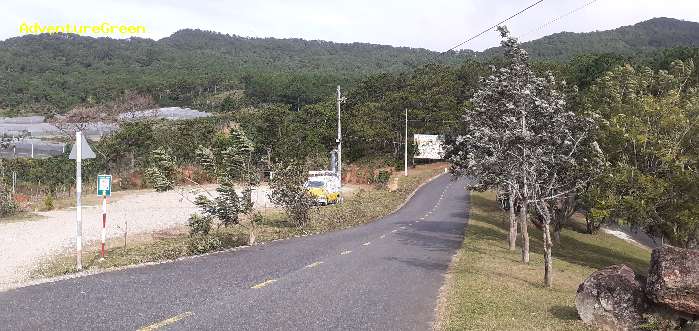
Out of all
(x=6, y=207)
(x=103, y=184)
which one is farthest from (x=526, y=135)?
(x=6, y=207)

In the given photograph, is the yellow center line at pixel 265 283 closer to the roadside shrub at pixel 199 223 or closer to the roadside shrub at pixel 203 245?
the roadside shrub at pixel 203 245

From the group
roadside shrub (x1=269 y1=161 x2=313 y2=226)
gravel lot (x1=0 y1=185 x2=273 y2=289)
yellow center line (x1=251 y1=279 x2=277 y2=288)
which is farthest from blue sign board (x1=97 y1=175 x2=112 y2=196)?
roadside shrub (x1=269 y1=161 x2=313 y2=226)

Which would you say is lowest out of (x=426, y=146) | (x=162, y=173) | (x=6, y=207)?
(x=6, y=207)

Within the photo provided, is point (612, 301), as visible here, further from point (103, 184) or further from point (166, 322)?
point (103, 184)

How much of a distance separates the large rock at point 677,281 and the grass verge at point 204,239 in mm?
13467

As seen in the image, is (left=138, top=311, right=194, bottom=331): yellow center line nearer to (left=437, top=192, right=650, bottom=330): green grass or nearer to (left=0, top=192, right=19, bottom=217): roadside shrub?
(left=437, top=192, right=650, bottom=330): green grass

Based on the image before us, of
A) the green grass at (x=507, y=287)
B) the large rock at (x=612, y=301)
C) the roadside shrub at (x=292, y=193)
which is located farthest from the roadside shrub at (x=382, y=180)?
the large rock at (x=612, y=301)

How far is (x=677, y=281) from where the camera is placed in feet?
30.7

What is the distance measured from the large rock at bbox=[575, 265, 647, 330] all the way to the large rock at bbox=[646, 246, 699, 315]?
33cm

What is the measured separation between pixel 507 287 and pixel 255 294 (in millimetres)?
6476

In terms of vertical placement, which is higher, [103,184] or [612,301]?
[103,184]

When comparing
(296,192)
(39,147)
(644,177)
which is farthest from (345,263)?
(39,147)

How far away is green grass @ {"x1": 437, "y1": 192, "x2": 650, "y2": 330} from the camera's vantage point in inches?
409

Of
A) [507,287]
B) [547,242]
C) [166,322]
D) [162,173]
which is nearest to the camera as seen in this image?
[166,322]
